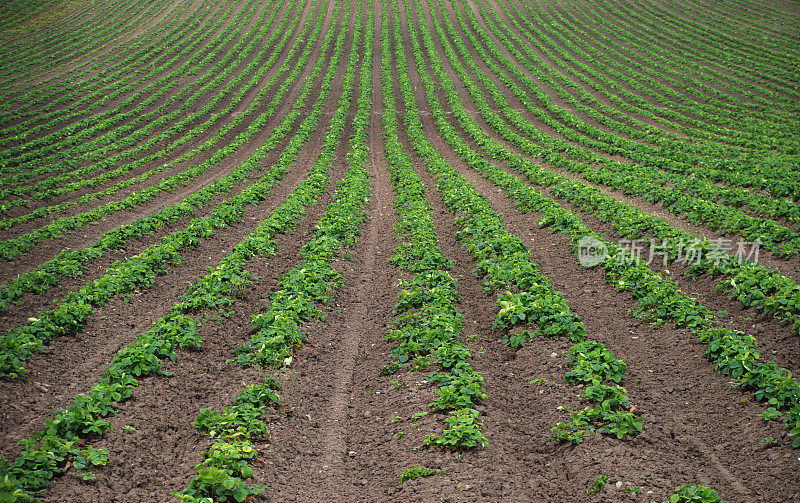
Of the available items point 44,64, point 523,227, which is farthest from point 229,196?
Result: point 44,64

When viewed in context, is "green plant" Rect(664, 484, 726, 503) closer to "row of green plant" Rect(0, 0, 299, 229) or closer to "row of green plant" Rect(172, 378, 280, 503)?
"row of green plant" Rect(172, 378, 280, 503)

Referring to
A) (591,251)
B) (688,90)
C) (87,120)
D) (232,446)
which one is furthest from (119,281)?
(688,90)

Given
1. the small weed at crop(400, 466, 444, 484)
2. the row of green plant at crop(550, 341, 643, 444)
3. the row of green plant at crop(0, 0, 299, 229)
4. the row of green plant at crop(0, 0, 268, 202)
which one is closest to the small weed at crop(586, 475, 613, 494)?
the row of green plant at crop(550, 341, 643, 444)

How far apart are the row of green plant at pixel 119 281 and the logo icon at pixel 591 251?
1044 cm

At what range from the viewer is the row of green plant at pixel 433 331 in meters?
7.08

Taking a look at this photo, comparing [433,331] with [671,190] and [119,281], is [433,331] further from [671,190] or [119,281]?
[671,190]

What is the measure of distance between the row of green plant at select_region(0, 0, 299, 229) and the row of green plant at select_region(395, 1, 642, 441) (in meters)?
13.2

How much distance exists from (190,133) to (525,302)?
1000 inches

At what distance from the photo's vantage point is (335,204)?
17.6m

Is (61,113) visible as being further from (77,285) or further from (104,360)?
(104,360)

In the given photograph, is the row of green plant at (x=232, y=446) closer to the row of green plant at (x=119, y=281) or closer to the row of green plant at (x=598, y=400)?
the row of green plant at (x=119, y=281)

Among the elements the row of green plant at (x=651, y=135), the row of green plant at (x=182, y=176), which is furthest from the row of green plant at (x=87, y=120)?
the row of green plant at (x=651, y=135)

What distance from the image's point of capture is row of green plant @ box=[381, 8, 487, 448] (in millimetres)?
7082

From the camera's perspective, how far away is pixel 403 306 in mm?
10648
